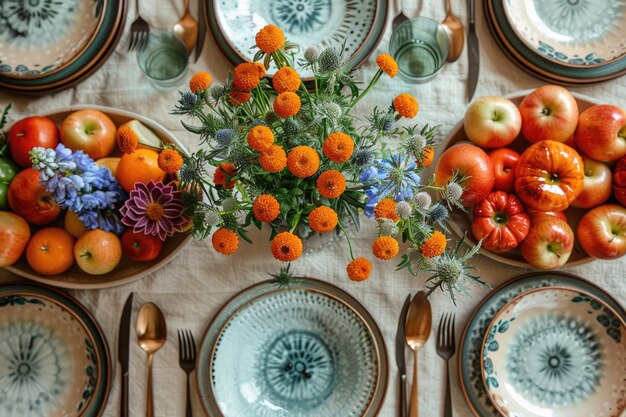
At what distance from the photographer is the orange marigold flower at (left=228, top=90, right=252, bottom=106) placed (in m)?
0.63

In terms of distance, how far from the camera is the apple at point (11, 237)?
0.84 meters

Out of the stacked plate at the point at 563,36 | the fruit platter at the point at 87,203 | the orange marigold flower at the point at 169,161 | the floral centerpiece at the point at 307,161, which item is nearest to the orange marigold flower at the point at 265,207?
the floral centerpiece at the point at 307,161

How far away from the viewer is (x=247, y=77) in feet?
1.98

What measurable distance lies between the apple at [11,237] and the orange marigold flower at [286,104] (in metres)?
A: 0.54

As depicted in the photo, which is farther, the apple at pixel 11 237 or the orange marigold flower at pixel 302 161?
the apple at pixel 11 237

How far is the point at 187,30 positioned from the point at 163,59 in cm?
7

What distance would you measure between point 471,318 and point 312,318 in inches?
10.6

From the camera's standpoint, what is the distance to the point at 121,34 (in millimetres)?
946

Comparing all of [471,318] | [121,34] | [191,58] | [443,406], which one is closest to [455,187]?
[471,318]

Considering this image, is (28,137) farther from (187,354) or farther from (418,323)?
(418,323)

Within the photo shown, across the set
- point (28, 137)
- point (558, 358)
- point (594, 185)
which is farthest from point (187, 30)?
point (558, 358)

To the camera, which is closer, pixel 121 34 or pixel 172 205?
pixel 172 205

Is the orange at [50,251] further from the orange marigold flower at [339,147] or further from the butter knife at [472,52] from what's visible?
the butter knife at [472,52]

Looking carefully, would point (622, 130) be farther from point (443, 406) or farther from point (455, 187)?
point (443, 406)
